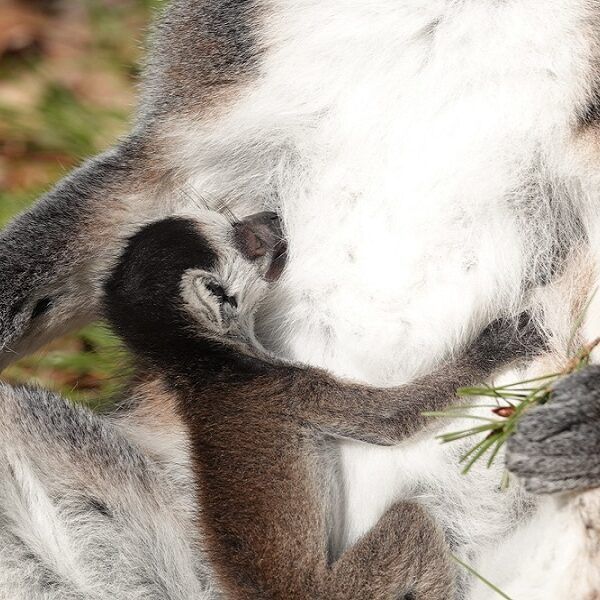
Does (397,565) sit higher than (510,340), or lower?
lower

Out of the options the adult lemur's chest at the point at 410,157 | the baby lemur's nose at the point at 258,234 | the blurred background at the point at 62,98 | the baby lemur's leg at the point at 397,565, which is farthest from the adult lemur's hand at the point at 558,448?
the blurred background at the point at 62,98

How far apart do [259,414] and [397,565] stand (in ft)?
1.77

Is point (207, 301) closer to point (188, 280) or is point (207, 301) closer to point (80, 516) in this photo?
point (188, 280)

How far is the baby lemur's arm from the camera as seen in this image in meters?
3.02

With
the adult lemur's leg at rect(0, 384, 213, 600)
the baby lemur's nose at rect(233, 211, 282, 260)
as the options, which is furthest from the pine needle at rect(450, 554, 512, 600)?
the baby lemur's nose at rect(233, 211, 282, 260)

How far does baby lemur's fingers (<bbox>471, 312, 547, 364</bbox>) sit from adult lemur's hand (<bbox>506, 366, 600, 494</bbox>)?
1.63ft

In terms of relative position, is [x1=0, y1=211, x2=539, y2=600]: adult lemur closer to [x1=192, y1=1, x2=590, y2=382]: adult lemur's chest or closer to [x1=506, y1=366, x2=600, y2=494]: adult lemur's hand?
[x1=192, y1=1, x2=590, y2=382]: adult lemur's chest

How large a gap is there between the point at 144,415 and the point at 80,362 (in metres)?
1.38

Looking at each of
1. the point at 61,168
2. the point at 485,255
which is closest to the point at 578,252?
the point at 485,255

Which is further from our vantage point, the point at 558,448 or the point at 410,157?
the point at 410,157

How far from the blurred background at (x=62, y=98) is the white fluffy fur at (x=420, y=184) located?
5.30ft

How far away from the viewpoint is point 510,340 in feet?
10.2

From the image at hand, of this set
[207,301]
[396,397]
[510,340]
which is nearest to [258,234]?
[207,301]

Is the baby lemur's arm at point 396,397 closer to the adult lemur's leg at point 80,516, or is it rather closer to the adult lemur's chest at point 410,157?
the adult lemur's chest at point 410,157
